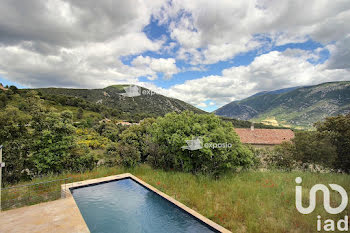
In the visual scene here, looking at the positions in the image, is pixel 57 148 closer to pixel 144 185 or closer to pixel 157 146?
pixel 144 185

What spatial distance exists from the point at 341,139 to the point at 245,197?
8.36 m

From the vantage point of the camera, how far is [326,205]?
5.51 m

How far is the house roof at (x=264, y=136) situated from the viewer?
30.4 m

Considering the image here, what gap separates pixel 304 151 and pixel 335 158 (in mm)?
1516

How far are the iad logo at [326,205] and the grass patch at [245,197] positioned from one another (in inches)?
5.1

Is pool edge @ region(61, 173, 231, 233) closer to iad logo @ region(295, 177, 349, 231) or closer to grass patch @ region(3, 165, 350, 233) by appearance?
grass patch @ region(3, 165, 350, 233)

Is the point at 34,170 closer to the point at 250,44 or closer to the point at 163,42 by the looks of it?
the point at 163,42

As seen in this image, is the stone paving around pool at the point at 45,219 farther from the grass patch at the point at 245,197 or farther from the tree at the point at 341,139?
the tree at the point at 341,139

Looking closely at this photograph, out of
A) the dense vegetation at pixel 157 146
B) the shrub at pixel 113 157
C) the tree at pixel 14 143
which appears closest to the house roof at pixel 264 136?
the dense vegetation at pixel 157 146

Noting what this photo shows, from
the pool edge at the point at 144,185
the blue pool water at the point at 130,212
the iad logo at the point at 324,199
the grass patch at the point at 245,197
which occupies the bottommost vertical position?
the blue pool water at the point at 130,212

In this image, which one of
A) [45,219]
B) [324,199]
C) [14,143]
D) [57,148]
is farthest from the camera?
[57,148]

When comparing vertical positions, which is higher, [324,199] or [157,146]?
[157,146]

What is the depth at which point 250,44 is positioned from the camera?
51.1ft

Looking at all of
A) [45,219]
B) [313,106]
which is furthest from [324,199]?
[313,106]
